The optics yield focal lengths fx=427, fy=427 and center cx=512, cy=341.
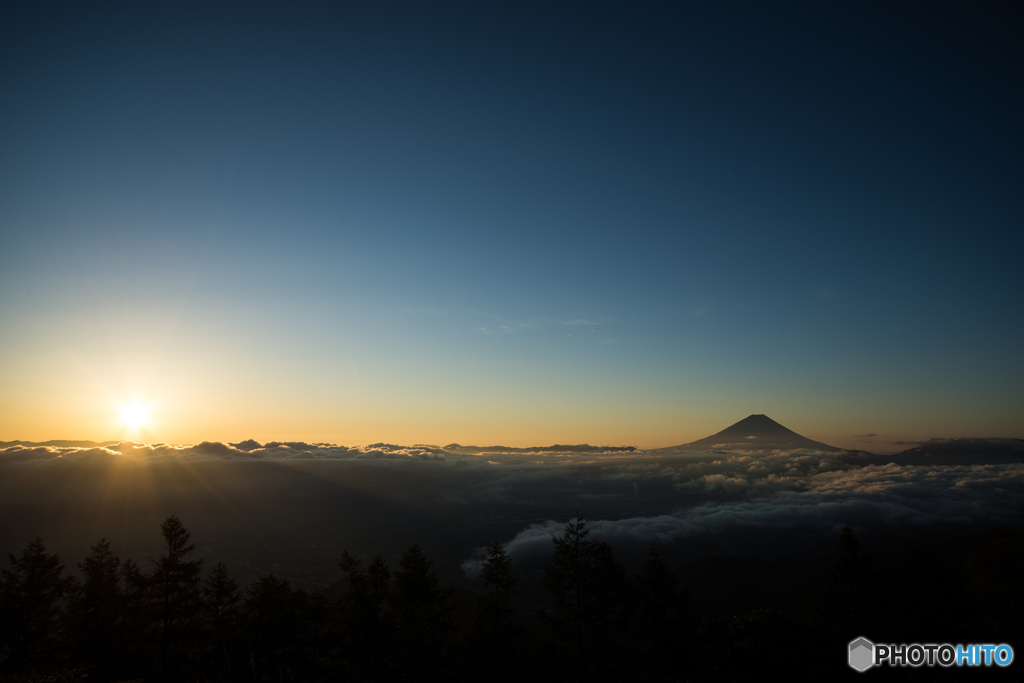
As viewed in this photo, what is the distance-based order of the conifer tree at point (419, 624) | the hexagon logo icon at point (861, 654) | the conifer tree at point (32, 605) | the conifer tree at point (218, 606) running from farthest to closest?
the conifer tree at point (419, 624), the hexagon logo icon at point (861, 654), the conifer tree at point (218, 606), the conifer tree at point (32, 605)

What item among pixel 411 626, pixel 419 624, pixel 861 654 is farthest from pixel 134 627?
pixel 861 654

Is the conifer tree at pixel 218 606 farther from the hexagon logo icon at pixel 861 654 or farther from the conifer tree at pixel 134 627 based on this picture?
the hexagon logo icon at pixel 861 654

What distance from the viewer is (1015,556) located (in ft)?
105

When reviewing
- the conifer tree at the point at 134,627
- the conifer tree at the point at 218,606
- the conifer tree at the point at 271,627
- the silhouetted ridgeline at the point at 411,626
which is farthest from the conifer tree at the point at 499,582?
the conifer tree at the point at 134,627

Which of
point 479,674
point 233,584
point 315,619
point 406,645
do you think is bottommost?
point 479,674

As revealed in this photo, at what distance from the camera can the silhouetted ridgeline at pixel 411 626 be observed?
3772cm

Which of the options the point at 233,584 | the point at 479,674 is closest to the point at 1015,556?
the point at 479,674

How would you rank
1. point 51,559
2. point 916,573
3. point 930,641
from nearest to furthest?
point 51,559 < point 930,641 < point 916,573

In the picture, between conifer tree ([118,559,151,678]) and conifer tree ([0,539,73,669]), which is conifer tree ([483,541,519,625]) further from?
conifer tree ([0,539,73,669])

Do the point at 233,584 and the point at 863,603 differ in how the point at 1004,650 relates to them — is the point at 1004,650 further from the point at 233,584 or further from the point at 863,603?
the point at 233,584

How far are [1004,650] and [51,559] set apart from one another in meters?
82.0

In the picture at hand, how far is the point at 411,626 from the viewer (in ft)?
135

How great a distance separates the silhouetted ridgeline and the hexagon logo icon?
1.71 m

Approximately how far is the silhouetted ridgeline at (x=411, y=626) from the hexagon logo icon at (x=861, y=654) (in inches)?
67.4
